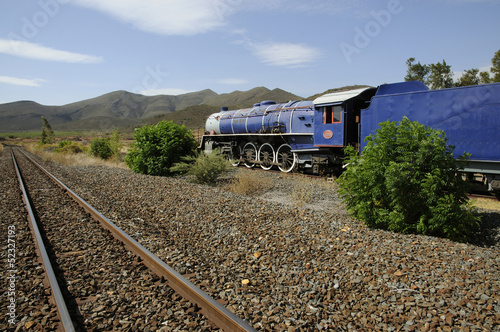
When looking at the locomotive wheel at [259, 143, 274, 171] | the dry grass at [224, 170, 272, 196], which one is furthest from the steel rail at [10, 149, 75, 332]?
the locomotive wheel at [259, 143, 274, 171]

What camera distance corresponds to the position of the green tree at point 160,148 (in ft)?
46.2

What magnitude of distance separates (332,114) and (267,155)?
490 centimetres

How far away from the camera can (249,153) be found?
16875 millimetres

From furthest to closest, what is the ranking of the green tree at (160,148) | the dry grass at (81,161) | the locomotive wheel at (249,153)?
the dry grass at (81,161) → the locomotive wheel at (249,153) → the green tree at (160,148)

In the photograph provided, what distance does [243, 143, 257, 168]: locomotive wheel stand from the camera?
1673 cm

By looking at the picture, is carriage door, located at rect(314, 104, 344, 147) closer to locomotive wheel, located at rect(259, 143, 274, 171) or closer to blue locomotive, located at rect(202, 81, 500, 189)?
blue locomotive, located at rect(202, 81, 500, 189)

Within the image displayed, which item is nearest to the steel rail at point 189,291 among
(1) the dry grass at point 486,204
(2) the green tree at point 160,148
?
(1) the dry grass at point 486,204

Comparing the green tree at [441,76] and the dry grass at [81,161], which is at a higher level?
the green tree at [441,76]

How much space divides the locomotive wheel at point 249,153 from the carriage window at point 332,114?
5519 millimetres

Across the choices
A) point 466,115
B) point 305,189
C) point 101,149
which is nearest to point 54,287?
point 305,189

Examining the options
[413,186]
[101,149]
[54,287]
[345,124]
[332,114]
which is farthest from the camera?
[101,149]

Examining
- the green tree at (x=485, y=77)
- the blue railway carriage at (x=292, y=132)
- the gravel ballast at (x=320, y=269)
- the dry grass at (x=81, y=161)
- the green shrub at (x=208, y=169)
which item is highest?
the green tree at (x=485, y=77)

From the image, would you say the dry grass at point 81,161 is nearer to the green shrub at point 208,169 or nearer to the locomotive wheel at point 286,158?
the green shrub at point 208,169

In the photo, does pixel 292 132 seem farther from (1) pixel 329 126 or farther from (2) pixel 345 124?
(2) pixel 345 124
